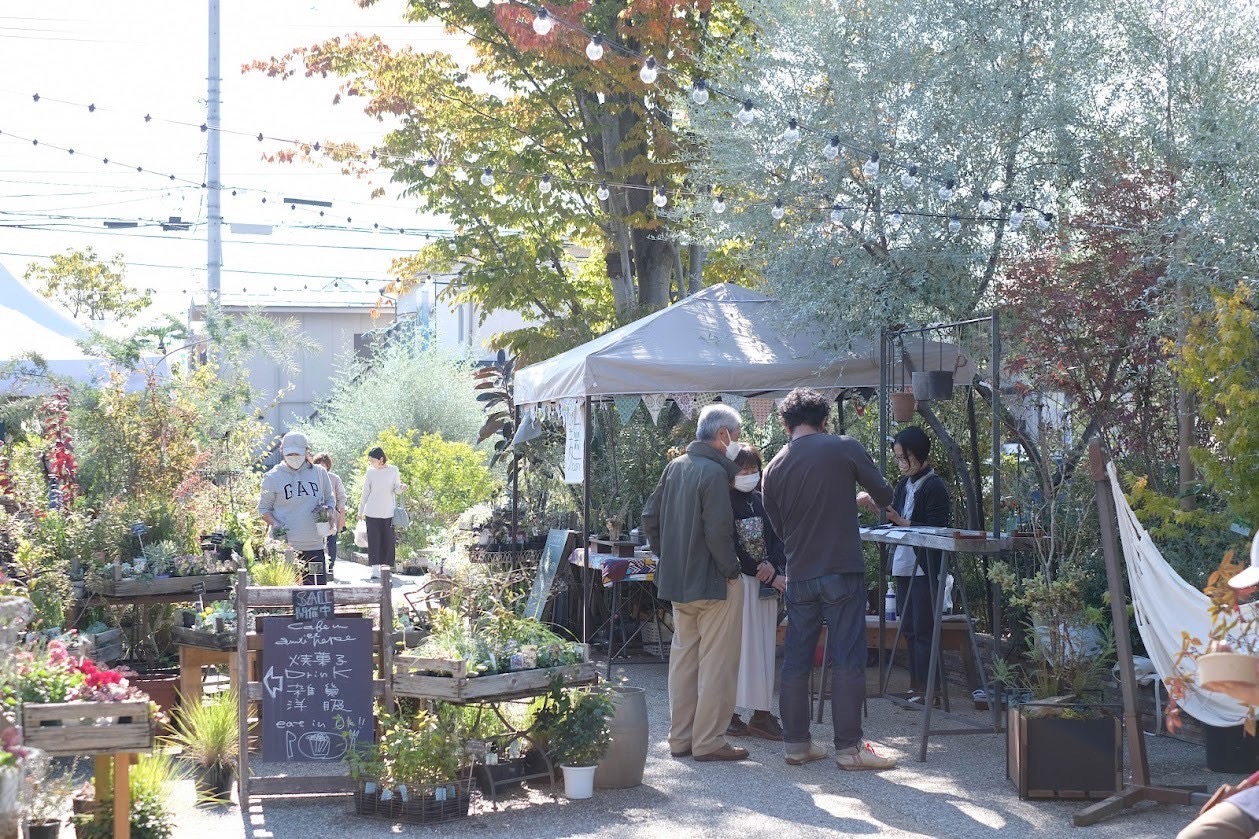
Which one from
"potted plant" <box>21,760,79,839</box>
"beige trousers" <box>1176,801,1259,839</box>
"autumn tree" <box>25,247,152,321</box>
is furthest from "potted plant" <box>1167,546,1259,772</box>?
"autumn tree" <box>25,247,152,321</box>

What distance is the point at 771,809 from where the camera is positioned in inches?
241

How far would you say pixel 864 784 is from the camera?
259 inches

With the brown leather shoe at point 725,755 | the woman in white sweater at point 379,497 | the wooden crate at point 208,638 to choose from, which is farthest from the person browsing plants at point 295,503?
the brown leather shoe at point 725,755

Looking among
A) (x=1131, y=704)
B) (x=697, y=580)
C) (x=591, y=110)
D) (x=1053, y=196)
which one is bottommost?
(x=1131, y=704)

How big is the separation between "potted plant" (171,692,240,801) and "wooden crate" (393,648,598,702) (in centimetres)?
87

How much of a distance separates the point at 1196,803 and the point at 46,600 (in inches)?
226

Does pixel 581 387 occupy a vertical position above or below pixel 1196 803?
above

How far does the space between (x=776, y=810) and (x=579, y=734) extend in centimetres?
96

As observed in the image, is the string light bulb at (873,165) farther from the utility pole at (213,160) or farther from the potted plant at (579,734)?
the utility pole at (213,160)

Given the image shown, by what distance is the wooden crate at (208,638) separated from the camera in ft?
22.8

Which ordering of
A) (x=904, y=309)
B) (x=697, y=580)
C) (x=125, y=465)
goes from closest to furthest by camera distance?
(x=697, y=580), (x=904, y=309), (x=125, y=465)

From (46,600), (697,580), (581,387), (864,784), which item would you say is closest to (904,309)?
(581,387)

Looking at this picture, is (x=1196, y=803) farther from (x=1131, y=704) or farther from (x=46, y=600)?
(x=46, y=600)

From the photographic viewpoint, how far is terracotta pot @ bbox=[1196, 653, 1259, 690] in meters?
3.52
